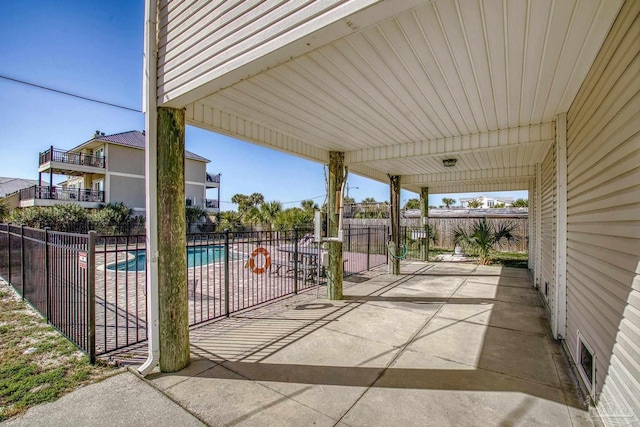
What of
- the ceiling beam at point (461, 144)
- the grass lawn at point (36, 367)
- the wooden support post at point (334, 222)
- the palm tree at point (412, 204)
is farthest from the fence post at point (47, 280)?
the palm tree at point (412, 204)

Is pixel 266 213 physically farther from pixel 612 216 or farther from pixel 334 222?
pixel 612 216

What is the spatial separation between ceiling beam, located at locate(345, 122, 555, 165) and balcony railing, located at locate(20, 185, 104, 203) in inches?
780

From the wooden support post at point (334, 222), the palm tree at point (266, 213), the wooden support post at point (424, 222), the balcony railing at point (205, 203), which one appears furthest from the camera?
the balcony railing at point (205, 203)

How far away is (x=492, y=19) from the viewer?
1915 millimetres

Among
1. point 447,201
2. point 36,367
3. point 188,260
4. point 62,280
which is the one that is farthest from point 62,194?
point 447,201

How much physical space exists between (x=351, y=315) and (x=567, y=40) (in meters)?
4.01

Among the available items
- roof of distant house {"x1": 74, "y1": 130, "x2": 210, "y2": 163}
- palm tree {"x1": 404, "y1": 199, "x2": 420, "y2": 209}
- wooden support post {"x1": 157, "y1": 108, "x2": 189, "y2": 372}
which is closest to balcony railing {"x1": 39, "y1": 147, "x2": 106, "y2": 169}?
roof of distant house {"x1": 74, "y1": 130, "x2": 210, "y2": 163}

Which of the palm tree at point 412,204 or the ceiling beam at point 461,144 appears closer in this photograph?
the ceiling beam at point 461,144

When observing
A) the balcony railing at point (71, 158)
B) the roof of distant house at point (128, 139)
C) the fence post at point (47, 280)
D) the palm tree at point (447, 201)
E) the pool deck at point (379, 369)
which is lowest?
the pool deck at point (379, 369)

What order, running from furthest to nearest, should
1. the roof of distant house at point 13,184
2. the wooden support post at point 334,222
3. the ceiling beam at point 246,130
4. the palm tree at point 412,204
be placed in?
the palm tree at point 412,204 < the roof of distant house at point 13,184 < the wooden support post at point 334,222 < the ceiling beam at point 246,130

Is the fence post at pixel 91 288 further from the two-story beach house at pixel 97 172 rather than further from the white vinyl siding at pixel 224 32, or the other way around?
the two-story beach house at pixel 97 172

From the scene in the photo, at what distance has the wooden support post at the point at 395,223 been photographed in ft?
25.9

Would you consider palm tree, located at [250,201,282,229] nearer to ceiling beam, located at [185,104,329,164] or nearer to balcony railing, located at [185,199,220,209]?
balcony railing, located at [185,199,220,209]

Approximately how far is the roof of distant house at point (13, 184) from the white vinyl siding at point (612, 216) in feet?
149
